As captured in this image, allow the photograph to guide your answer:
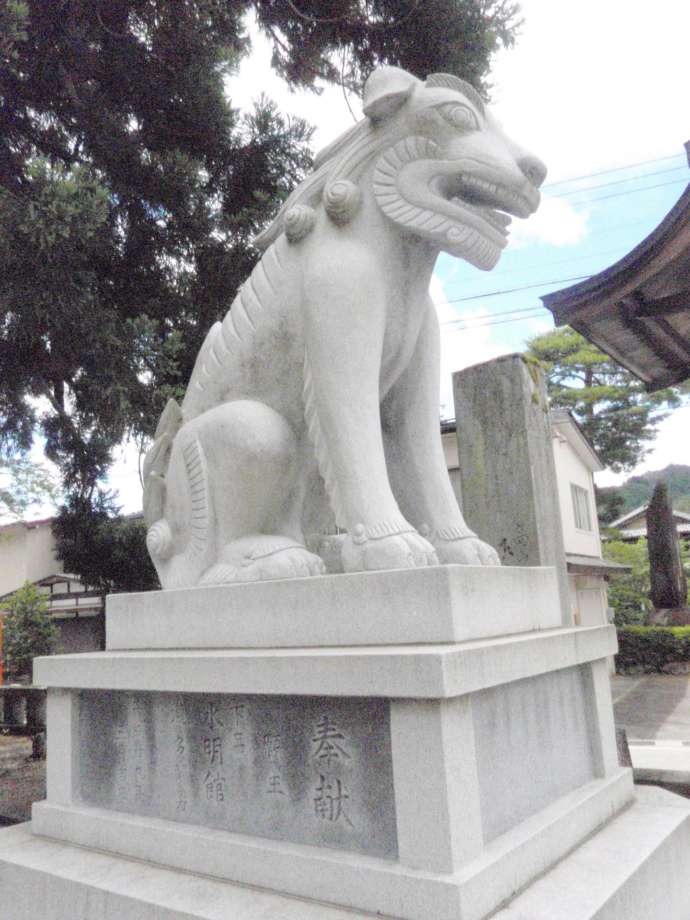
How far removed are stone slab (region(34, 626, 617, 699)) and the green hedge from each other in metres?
12.3

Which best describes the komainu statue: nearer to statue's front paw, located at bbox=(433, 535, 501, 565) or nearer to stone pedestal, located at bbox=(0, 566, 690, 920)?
statue's front paw, located at bbox=(433, 535, 501, 565)

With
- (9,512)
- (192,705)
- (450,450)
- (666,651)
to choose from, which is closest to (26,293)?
(192,705)

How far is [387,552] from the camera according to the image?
77.0 inches

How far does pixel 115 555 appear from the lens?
17.5 ft

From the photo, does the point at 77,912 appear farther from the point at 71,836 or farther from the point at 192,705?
the point at 192,705

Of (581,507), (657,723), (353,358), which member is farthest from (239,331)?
(581,507)

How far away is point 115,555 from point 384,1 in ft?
16.0

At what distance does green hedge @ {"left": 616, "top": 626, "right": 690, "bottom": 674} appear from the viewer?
43.2 feet

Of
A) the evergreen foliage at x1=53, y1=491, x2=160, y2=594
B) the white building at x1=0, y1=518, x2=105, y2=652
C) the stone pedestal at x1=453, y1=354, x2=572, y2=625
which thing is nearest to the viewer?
the stone pedestal at x1=453, y1=354, x2=572, y2=625

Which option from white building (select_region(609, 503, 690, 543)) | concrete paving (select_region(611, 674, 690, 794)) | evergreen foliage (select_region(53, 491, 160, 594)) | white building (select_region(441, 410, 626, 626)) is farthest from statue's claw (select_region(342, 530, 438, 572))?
white building (select_region(609, 503, 690, 543))

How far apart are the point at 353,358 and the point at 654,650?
43.6 feet

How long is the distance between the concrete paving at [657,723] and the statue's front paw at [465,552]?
58.1 inches

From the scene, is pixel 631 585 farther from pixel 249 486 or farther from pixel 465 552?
pixel 249 486

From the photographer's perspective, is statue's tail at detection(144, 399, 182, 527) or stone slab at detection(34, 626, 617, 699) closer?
stone slab at detection(34, 626, 617, 699)
